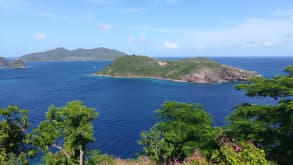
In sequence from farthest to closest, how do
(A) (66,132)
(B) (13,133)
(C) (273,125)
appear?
1. (A) (66,132)
2. (B) (13,133)
3. (C) (273,125)

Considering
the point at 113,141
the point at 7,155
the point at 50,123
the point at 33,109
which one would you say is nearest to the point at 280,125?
the point at 50,123

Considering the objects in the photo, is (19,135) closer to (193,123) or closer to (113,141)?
(193,123)

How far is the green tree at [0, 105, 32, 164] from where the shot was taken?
→ 2144cm

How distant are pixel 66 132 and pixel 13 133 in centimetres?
375

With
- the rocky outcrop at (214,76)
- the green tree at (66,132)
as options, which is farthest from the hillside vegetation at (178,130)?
the rocky outcrop at (214,76)

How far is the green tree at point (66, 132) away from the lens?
23.0 metres

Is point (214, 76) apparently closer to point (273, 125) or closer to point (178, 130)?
point (178, 130)

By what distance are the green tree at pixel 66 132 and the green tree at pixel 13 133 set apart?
93cm

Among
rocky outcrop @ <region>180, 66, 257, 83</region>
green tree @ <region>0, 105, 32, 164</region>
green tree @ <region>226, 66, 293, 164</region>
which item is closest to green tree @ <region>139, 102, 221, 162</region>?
green tree @ <region>226, 66, 293, 164</region>

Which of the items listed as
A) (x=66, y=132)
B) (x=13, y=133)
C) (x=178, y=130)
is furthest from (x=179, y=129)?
(x=13, y=133)

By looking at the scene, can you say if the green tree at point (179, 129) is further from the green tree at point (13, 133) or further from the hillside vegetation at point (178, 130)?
the green tree at point (13, 133)

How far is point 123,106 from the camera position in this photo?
103 meters

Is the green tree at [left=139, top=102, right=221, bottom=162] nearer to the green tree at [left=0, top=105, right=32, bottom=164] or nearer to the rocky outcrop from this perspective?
the green tree at [left=0, top=105, right=32, bottom=164]

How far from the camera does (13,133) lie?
73.6 ft
